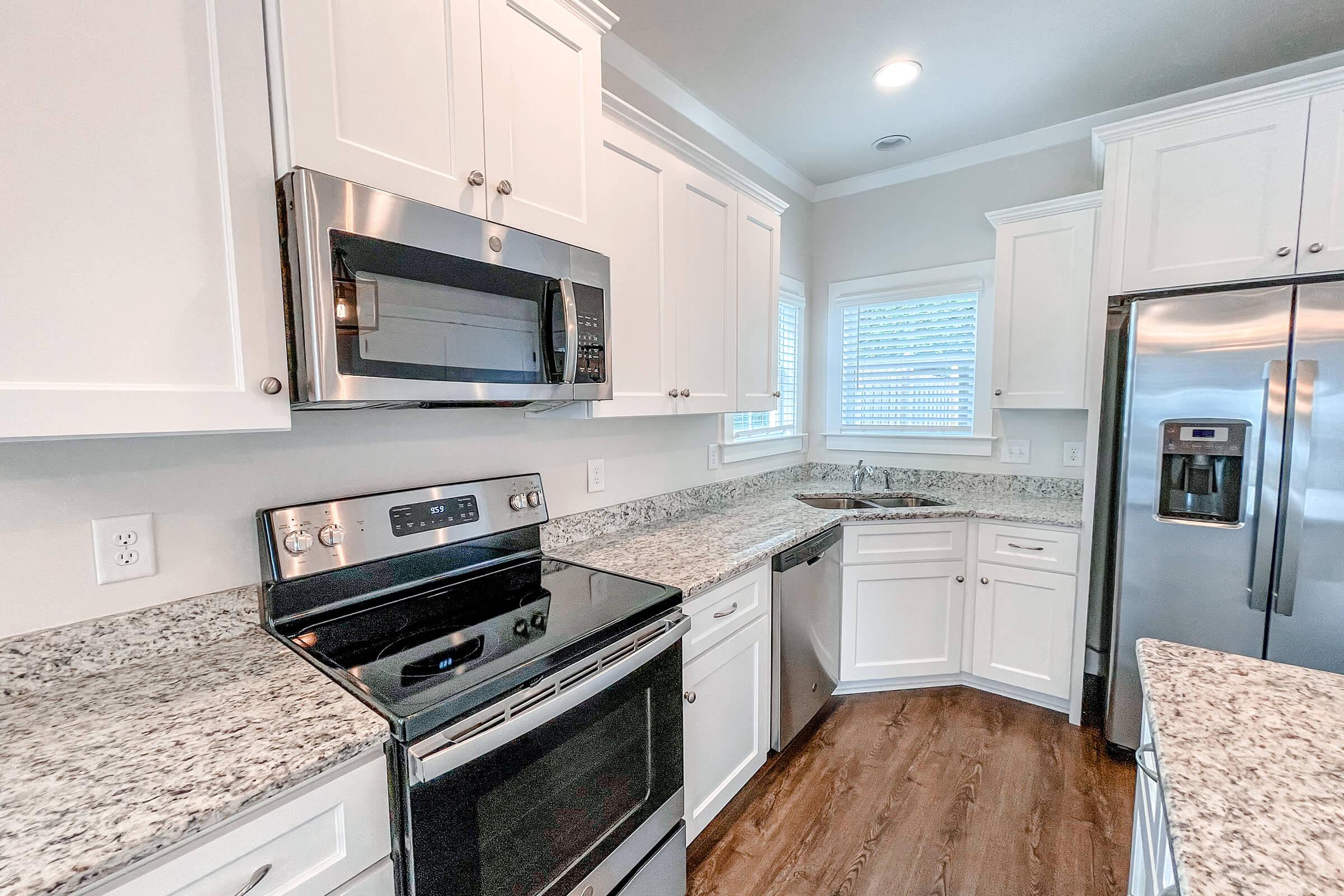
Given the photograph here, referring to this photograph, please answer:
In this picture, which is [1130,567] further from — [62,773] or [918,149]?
[62,773]

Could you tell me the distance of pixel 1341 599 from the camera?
170cm

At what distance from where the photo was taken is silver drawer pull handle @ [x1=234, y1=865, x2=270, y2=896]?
72 cm

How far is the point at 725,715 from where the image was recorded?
1.72m

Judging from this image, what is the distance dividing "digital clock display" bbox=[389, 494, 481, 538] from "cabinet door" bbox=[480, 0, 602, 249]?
73 centimetres

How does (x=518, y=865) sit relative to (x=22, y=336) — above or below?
below

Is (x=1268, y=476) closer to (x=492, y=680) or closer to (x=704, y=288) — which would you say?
(x=704, y=288)

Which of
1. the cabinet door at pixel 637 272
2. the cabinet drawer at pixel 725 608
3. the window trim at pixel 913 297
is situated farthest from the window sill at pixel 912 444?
the cabinet door at pixel 637 272

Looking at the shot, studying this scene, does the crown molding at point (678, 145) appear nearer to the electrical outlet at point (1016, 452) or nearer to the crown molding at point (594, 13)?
the crown molding at point (594, 13)

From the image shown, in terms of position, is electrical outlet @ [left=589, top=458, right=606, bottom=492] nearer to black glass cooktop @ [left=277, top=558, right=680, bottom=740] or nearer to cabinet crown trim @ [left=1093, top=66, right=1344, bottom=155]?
black glass cooktop @ [left=277, top=558, right=680, bottom=740]

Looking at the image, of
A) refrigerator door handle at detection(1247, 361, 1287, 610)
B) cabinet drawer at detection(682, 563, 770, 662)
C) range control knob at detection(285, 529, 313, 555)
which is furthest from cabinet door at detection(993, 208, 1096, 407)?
range control knob at detection(285, 529, 313, 555)

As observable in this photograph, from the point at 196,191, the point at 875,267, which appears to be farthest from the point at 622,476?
the point at 875,267

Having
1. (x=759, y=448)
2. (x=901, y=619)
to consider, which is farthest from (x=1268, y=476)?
(x=759, y=448)

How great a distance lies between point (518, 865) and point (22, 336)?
112 centimetres

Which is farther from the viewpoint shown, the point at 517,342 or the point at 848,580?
the point at 848,580
